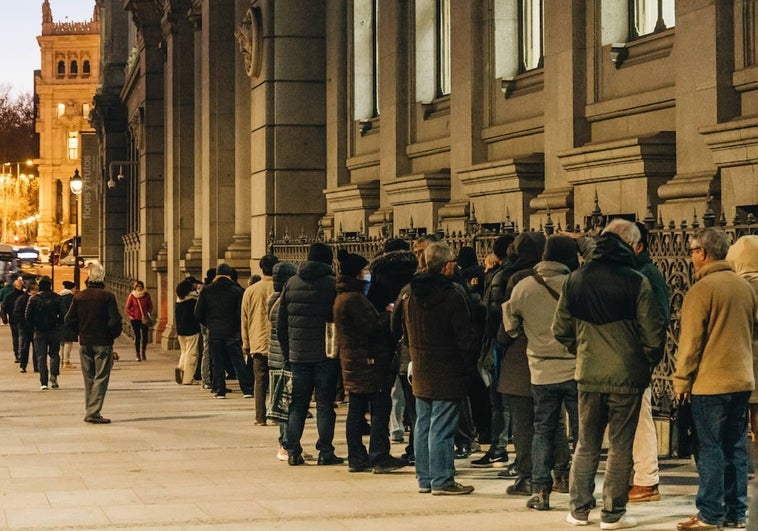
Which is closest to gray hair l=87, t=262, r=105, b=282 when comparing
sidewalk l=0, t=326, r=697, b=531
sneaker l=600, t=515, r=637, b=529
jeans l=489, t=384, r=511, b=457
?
sidewalk l=0, t=326, r=697, b=531

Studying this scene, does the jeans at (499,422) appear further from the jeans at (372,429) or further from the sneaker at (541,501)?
the sneaker at (541,501)

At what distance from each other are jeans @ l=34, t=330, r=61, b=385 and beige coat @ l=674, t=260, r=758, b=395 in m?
16.5

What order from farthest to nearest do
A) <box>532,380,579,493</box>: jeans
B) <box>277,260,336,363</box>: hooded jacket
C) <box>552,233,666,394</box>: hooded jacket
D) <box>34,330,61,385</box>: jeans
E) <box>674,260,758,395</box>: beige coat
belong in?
<box>34,330,61,385</box>: jeans
<box>277,260,336,363</box>: hooded jacket
<box>532,380,579,493</box>: jeans
<box>552,233,666,394</box>: hooded jacket
<box>674,260,758,395</box>: beige coat

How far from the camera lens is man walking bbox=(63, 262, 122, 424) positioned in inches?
739

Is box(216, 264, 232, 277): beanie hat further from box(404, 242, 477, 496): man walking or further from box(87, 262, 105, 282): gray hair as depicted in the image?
box(404, 242, 477, 496): man walking

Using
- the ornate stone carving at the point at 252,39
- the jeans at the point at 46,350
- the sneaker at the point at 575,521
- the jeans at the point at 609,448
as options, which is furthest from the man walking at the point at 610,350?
the ornate stone carving at the point at 252,39

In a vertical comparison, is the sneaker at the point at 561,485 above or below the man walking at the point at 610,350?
below

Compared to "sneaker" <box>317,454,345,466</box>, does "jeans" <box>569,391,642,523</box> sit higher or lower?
higher

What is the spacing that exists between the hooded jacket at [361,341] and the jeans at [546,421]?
231 centimetres

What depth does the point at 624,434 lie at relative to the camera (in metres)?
10.4

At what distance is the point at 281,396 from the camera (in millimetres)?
14719

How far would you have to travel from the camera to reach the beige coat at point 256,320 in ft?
59.7

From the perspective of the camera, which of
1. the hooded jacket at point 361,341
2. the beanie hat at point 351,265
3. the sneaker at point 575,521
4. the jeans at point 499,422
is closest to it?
the sneaker at point 575,521

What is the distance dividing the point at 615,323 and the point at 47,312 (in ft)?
55.5
